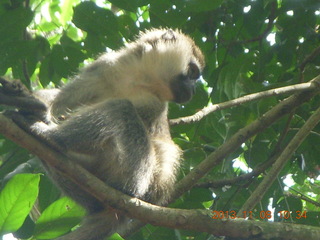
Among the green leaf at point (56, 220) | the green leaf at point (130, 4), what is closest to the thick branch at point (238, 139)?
the green leaf at point (56, 220)

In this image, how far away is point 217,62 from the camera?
6594mm

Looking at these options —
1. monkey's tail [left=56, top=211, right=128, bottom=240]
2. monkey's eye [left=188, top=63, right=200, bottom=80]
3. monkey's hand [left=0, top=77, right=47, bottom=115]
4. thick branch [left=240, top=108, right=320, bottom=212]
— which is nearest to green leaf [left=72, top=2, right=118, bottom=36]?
monkey's eye [left=188, top=63, right=200, bottom=80]

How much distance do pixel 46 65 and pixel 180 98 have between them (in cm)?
161

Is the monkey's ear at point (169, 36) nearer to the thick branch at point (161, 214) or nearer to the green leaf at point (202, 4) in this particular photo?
the green leaf at point (202, 4)

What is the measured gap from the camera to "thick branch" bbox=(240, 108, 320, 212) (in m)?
4.39

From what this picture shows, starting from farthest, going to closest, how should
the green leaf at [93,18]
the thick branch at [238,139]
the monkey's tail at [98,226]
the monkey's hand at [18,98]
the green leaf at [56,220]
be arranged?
the green leaf at [93,18] → the thick branch at [238,139] → the monkey's tail at [98,226] → the monkey's hand at [18,98] → the green leaf at [56,220]

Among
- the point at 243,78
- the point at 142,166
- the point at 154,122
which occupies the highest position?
the point at 243,78

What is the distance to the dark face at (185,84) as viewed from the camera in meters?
6.09

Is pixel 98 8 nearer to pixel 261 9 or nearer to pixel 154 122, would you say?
pixel 154 122

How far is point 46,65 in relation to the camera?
6.02m

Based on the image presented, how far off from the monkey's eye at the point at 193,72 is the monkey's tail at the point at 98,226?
220cm

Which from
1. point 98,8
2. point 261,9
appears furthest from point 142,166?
point 261,9

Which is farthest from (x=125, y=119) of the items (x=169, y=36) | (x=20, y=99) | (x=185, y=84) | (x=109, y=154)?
(x=169, y=36)

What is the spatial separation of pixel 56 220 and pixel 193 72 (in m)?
3.31
